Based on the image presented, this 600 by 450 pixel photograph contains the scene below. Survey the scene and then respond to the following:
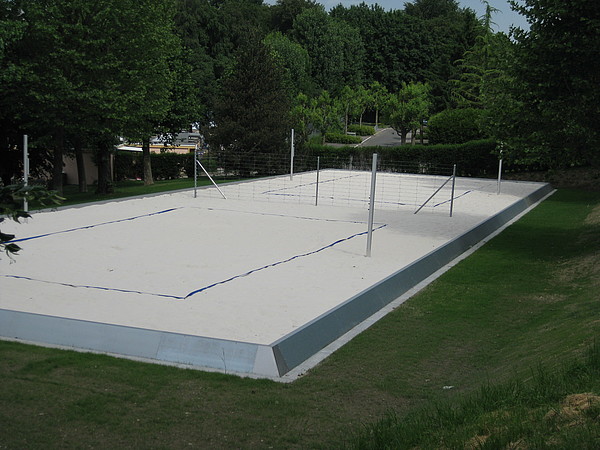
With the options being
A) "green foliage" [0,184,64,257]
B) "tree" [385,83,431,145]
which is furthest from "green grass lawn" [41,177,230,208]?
"tree" [385,83,431,145]

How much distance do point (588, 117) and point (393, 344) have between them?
7.37 meters

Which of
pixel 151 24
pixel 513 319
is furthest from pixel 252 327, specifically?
pixel 151 24

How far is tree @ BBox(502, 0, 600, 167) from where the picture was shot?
13836 mm

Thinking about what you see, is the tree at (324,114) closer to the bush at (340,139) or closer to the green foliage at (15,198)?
the bush at (340,139)

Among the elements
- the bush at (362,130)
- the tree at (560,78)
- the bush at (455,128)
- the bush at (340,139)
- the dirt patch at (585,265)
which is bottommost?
the dirt patch at (585,265)

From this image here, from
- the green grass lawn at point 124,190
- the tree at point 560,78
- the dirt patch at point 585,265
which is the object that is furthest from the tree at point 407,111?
the tree at point 560,78

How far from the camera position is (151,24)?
2633 cm

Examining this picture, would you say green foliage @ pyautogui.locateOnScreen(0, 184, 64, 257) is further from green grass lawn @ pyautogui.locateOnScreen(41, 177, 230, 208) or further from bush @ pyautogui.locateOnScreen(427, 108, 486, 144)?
bush @ pyautogui.locateOnScreen(427, 108, 486, 144)

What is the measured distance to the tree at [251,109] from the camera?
34812mm

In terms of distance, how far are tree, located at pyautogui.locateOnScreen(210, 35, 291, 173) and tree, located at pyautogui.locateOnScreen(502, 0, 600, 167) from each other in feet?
67.8

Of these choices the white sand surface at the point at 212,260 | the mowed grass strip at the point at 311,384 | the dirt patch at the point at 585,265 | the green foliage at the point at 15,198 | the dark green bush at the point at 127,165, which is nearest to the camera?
the green foliage at the point at 15,198

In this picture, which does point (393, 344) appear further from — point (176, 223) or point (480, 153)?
point (480, 153)

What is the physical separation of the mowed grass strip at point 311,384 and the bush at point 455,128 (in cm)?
2865

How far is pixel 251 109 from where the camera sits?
3512 cm
